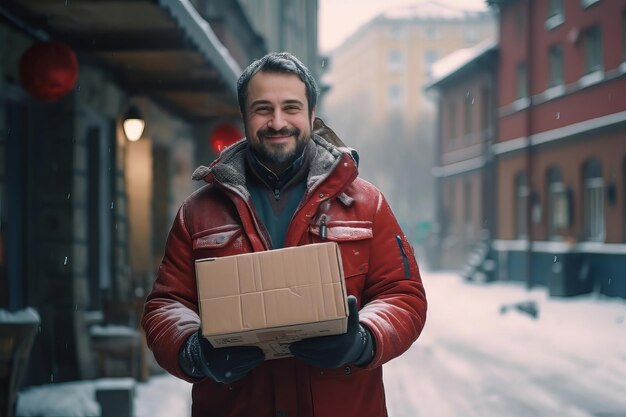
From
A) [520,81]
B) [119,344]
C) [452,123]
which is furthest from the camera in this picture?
[452,123]

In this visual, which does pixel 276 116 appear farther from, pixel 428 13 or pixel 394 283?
pixel 428 13

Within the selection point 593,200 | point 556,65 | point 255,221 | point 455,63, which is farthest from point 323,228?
point 455,63

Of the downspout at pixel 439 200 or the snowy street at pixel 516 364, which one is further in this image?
the downspout at pixel 439 200

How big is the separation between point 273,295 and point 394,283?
49cm

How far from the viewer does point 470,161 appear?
32812 millimetres

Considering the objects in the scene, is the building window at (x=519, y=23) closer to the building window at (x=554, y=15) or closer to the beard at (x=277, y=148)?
the building window at (x=554, y=15)

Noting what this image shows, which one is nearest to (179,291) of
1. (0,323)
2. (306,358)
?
(306,358)

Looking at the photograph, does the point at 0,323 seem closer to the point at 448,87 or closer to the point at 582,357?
the point at 582,357

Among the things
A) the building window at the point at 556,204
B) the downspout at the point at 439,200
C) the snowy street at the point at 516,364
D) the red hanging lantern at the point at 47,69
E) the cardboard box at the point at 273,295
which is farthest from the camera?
the downspout at the point at 439,200

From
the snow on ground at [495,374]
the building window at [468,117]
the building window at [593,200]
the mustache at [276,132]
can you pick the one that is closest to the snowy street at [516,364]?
the snow on ground at [495,374]

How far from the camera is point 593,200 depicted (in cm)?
2180

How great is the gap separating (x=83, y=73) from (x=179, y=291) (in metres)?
7.29

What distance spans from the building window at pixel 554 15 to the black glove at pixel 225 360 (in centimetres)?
2218

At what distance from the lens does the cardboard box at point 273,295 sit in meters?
2.36
